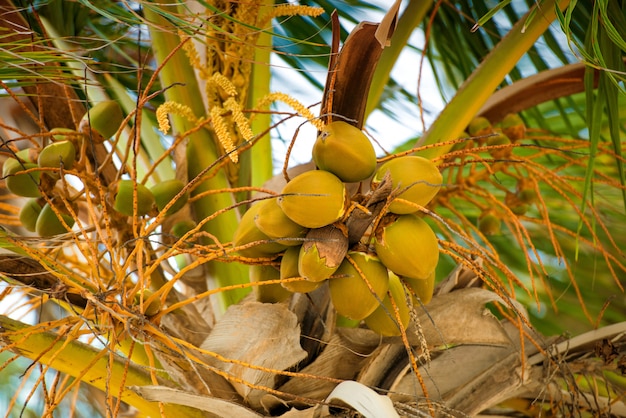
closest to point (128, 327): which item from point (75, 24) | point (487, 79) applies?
point (487, 79)

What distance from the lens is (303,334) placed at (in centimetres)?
90

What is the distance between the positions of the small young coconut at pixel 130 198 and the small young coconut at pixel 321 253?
25 centimetres

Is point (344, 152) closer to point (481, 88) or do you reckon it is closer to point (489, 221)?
point (481, 88)

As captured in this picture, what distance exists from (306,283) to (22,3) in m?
0.75

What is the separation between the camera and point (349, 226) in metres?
0.71

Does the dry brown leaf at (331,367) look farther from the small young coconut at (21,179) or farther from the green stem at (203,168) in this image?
the small young coconut at (21,179)

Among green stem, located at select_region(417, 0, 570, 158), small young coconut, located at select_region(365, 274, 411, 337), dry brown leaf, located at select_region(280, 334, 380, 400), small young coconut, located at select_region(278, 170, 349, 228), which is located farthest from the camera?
green stem, located at select_region(417, 0, 570, 158)

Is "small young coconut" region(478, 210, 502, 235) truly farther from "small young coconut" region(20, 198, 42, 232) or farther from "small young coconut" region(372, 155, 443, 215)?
"small young coconut" region(20, 198, 42, 232)

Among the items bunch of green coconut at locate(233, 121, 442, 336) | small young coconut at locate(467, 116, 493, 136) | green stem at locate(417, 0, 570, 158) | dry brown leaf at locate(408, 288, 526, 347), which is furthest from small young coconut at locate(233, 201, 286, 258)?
small young coconut at locate(467, 116, 493, 136)

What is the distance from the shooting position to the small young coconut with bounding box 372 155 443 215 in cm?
67

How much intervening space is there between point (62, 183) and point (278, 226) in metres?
0.33

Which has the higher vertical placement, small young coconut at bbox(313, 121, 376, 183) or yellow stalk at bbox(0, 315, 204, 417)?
small young coconut at bbox(313, 121, 376, 183)

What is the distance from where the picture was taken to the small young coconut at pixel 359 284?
69cm

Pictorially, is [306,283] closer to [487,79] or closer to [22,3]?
[487,79]
